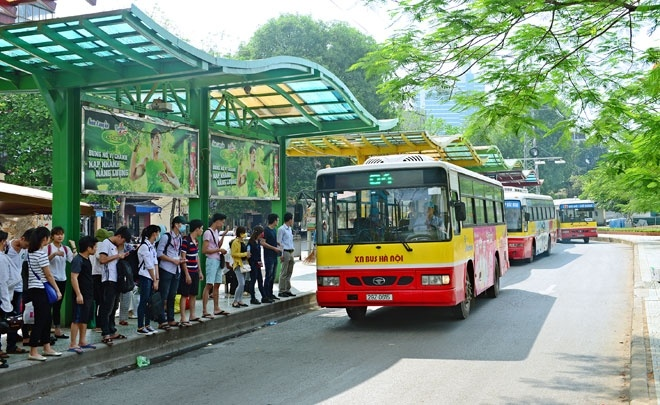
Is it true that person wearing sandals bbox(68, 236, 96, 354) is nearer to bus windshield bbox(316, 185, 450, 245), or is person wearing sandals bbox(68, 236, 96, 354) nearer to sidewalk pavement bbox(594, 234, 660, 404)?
bus windshield bbox(316, 185, 450, 245)

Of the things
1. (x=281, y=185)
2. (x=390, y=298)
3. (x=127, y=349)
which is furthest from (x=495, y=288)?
(x=127, y=349)

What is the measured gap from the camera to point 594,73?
10.4 m

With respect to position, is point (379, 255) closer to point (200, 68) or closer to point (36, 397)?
point (200, 68)

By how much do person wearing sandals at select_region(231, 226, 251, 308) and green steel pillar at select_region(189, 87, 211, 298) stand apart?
120 cm

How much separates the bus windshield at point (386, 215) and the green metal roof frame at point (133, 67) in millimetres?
2738

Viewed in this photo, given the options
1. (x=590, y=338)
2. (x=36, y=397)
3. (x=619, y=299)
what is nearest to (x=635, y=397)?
(x=590, y=338)

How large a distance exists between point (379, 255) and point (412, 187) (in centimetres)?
121

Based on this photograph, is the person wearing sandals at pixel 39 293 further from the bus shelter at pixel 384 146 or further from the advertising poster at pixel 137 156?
the bus shelter at pixel 384 146

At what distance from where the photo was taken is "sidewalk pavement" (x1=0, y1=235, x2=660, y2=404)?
25.3ft

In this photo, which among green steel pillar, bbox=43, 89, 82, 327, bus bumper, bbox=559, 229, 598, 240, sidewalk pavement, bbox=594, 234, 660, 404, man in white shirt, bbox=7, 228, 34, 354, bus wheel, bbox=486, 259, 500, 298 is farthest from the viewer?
bus bumper, bbox=559, 229, 598, 240

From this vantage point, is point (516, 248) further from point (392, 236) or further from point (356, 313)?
point (392, 236)

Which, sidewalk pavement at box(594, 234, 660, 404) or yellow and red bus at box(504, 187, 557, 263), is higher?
yellow and red bus at box(504, 187, 557, 263)

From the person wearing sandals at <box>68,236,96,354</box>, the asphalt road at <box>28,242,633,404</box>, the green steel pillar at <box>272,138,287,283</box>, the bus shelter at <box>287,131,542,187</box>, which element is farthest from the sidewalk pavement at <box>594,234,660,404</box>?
the green steel pillar at <box>272,138,287,283</box>

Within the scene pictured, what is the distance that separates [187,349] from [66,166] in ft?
11.2
